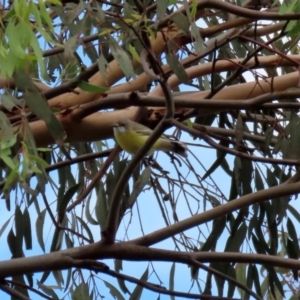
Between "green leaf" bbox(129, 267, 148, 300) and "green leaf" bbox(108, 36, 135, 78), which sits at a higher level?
"green leaf" bbox(108, 36, 135, 78)

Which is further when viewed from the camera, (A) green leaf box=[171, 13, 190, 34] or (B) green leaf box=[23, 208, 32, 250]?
(B) green leaf box=[23, 208, 32, 250]

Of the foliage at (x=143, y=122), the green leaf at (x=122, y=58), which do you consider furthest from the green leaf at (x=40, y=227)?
the green leaf at (x=122, y=58)

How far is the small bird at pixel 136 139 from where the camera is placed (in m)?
1.63

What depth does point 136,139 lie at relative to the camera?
66.2 inches

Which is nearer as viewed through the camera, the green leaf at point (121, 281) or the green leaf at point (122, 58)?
the green leaf at point (122, 58)

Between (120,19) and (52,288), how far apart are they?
36.7 inches

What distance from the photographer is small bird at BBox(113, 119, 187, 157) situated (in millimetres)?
1631

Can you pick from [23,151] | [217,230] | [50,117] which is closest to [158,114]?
[217,230]

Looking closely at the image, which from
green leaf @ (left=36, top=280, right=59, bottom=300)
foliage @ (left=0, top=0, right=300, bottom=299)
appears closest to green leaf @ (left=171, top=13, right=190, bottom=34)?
foliage @ (left=0, top=0, right=300, bottom=299)

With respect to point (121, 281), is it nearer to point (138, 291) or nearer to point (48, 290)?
point (138, 291)

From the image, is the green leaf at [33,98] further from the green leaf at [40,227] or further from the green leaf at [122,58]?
the green leaf at [40,227]

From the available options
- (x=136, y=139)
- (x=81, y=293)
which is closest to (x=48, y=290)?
(x=81, y=293)

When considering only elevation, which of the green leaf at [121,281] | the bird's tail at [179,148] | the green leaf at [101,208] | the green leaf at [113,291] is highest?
the green leaf at [101,208]

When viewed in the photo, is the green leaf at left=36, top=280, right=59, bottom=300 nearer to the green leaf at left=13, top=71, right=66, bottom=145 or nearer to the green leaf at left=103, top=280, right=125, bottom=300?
the green leaf at left=103, top=280, right=125, bottom=300
